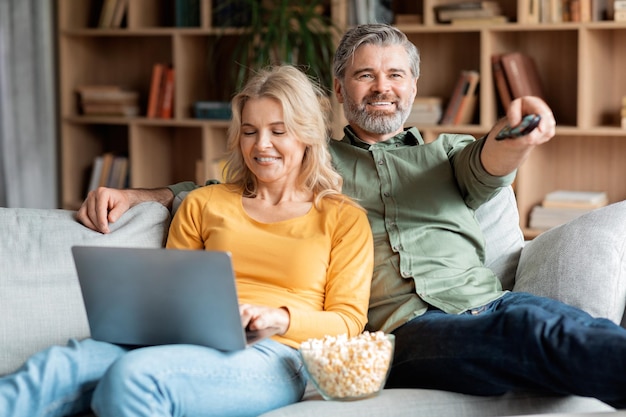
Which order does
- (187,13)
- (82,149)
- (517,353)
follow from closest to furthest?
(517,353) < (187,13) < (82,149)

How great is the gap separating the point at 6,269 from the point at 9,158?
2.56 m

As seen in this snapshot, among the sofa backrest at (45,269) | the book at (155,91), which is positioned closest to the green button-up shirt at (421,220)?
the sofa backrest at (45,269)

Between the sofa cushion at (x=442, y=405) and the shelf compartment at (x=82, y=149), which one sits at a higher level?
the shelf compartment at (x=82, y=149)

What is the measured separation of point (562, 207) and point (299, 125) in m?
1.97

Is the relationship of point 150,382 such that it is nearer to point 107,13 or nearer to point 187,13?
point 187,13

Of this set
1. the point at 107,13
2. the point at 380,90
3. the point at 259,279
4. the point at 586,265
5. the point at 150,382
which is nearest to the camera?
the point at 150,382

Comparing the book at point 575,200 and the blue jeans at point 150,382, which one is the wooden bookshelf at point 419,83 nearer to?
the book at point 575,200

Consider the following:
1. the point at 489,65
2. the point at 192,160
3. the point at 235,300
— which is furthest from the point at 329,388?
the point at 192,160

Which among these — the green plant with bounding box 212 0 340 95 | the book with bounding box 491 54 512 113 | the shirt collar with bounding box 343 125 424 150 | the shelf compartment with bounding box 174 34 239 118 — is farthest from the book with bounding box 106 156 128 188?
the shirt collar with bounding box 343 125 424 150

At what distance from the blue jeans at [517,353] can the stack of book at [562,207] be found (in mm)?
1737

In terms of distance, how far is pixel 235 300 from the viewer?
5.49 ft

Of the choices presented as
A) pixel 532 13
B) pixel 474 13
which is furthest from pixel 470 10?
pixel 532 13

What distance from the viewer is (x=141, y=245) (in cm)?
221

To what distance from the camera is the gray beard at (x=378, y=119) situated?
2311mm
